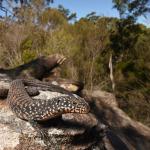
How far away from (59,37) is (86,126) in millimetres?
16114

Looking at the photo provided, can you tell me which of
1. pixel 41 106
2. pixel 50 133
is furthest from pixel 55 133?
pixel 41 106

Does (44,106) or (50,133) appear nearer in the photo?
(44,106)

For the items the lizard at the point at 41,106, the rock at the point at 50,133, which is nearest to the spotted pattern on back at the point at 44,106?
the lizard at the point at 41,106

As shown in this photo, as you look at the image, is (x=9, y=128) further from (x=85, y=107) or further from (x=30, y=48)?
(x=30, y=48)

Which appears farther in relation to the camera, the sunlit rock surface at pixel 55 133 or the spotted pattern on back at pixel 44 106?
the sunlit rock surface at pixel 55 133

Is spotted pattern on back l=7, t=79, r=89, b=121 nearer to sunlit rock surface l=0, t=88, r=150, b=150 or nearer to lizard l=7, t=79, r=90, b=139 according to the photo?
lizard l=7, t=79, r=90, b=139

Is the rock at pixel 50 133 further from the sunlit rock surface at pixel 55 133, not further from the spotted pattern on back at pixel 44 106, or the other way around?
the spotted pattern on back at pixel 44 106

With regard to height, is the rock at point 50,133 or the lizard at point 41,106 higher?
the lizard at point 41,106

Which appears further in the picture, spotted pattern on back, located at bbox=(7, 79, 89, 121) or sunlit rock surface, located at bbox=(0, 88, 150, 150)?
sunlit rock surface, located at bbox=(0, 88, 150, 150)

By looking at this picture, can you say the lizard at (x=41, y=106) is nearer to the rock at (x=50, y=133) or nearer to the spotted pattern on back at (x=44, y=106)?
the spotted pattern on back at (x=44, y=106)

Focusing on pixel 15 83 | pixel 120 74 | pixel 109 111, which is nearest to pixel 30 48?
pixel 120 74

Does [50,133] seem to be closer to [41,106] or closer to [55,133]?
[55,133]

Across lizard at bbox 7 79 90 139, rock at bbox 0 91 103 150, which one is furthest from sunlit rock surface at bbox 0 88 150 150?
lizard at bbox 7 79 90 139

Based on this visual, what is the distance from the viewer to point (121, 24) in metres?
24.9
